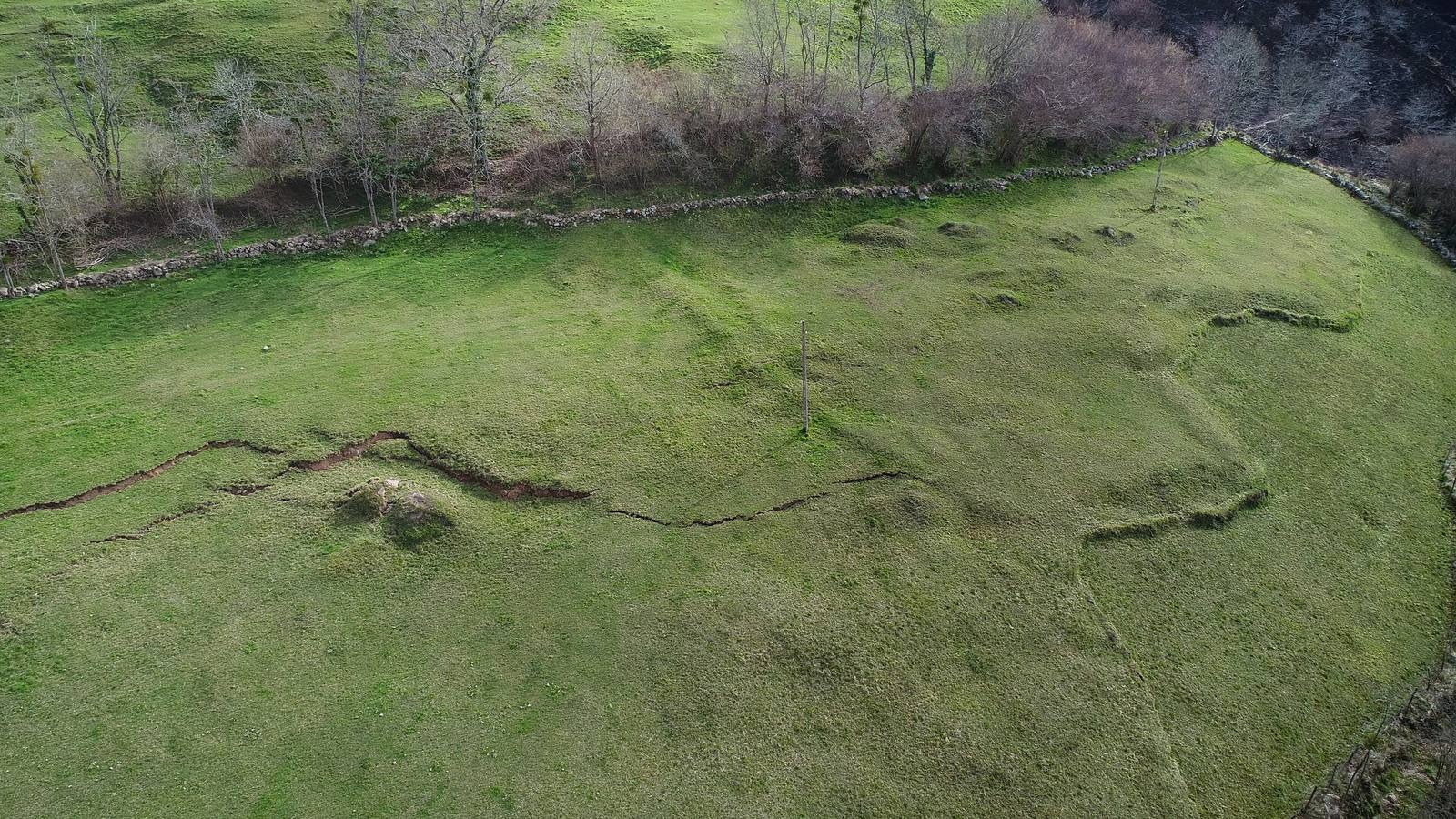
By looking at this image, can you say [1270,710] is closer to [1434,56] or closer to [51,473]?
[51,473]

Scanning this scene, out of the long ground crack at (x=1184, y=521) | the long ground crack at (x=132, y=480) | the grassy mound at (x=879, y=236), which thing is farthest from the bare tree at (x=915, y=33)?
the long ground crack at (x=132, y=480)

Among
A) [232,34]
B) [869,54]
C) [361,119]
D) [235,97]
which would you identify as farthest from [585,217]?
[232,34]

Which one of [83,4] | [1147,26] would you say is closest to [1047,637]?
[1147,26]

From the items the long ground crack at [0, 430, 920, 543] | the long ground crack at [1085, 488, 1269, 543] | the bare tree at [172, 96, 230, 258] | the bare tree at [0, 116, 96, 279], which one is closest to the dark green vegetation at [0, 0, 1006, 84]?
the bare tree at [172, 96, 230, 258]

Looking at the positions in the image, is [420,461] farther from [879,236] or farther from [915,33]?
[915,33]

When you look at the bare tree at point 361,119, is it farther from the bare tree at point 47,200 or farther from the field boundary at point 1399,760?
the field boundary at point 1399,760
